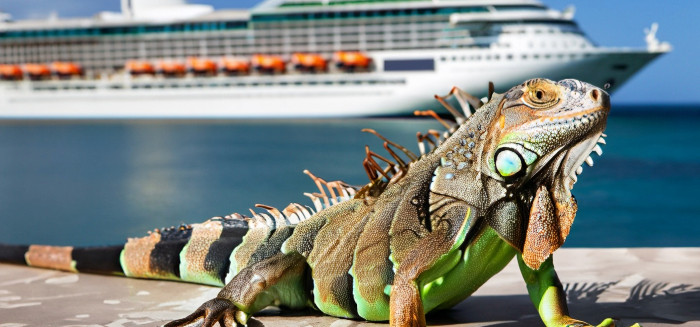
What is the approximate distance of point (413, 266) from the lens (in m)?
2.63

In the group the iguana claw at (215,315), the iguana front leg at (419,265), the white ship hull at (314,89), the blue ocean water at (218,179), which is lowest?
the blue ocean water at (218,179)

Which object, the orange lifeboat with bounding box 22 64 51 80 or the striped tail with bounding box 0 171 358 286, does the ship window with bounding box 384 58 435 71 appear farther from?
the striped tail with bounding box 0 171 358 286

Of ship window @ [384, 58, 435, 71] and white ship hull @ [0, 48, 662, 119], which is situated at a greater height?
ship window @ [384, 58, 435, 71]

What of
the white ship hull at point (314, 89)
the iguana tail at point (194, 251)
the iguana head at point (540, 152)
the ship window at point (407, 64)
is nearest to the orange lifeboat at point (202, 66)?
the white ship hull at point (314, 89)

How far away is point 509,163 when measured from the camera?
2529 mm

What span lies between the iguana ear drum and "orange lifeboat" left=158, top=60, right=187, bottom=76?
4409cm

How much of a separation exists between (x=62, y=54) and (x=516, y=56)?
85.8 feet

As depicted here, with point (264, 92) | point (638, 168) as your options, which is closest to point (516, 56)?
point (264, 92)

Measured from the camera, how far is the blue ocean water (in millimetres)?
14906

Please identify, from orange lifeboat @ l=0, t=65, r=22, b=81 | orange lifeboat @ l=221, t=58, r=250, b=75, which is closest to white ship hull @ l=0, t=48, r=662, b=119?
orange lifeboat @ l=221, t=58, r=250, b=75

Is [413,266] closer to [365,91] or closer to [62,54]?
[365,91]

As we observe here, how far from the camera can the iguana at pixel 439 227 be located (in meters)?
2.50

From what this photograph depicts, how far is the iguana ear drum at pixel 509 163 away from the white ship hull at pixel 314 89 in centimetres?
3820

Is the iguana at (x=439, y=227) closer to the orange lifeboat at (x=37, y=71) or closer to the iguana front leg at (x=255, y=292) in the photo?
the iguana front leg at (x=255, y=292)
